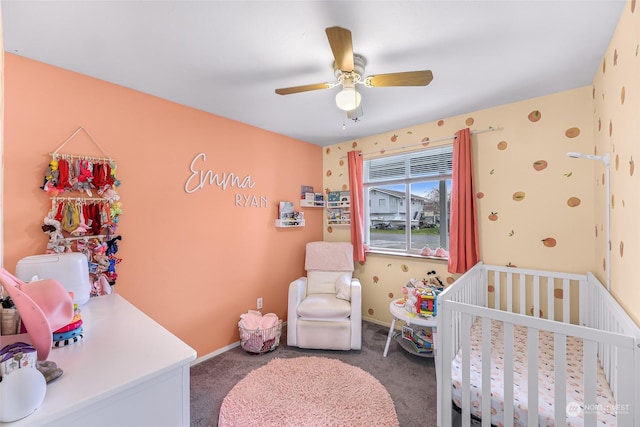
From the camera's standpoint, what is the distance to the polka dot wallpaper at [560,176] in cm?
134

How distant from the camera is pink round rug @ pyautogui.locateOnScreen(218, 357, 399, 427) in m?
1.66

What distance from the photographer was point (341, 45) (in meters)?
1.22

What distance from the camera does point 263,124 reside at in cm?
275

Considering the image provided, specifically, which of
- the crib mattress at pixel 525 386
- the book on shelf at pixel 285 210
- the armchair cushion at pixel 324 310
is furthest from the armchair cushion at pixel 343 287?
the crib mattress at pixel 525 386

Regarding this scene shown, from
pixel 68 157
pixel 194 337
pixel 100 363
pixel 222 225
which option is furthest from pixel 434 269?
pixel 68 157

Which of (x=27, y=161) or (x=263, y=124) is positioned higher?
(x=263, y=124)

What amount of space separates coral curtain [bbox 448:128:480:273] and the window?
241mm

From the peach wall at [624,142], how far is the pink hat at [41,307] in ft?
7.79

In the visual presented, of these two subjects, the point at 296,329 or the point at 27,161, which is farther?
the point at 296,329

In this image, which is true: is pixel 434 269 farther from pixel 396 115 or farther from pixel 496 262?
pixel 396 115

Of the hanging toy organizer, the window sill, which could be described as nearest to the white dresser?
the hanging toy organizer

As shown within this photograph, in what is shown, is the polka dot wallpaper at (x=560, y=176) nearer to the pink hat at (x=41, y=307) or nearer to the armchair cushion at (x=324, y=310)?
the armchair cushion at (x=324, y=310)

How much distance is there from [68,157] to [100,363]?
4.70 ft

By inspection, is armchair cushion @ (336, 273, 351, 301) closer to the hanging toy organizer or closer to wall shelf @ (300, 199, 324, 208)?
wall shelf @ (300, 199, 324, 208)
